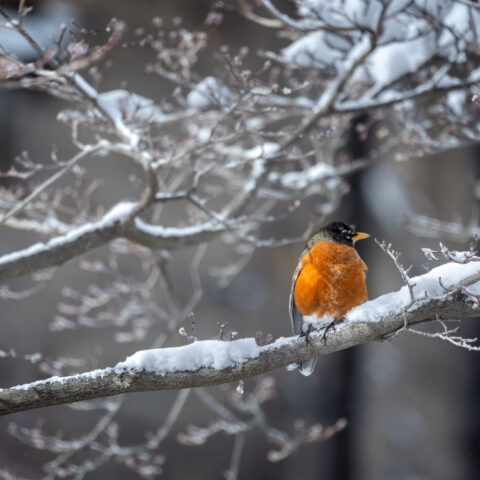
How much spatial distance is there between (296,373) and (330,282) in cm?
441

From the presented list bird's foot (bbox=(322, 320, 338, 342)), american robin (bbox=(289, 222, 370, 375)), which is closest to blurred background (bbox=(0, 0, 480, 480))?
american robin (bbox=(289, 222, 370, 375))

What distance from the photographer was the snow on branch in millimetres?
1905

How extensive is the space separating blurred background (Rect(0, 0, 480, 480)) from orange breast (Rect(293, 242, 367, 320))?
383 centimetres

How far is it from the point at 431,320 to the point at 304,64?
7.44ft

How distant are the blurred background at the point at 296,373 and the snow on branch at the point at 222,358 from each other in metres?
4.24

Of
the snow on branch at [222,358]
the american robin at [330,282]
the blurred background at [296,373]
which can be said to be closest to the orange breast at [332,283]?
the american robin at [330,282]

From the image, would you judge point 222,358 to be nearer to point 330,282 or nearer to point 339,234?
point 330,282

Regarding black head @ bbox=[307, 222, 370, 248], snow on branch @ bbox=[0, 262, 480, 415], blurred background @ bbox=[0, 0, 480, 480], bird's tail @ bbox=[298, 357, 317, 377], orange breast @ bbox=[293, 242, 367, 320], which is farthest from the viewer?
blurred background @ bbox=[0, 0, 480, 480]

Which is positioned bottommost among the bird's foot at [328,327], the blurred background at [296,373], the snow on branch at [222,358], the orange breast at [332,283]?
the snow on branch at [222,358]

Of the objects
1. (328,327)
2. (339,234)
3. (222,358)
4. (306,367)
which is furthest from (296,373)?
(222,358)

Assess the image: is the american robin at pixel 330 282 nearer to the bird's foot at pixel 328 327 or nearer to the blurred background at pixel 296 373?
the bird's foot at pixel 328 327

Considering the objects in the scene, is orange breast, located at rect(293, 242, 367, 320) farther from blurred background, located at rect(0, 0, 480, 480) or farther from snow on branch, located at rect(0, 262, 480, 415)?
blurred background, located at rect(0, 0, 480, 480)

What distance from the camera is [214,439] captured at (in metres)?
6.75

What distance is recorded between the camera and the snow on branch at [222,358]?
75.0 inches
